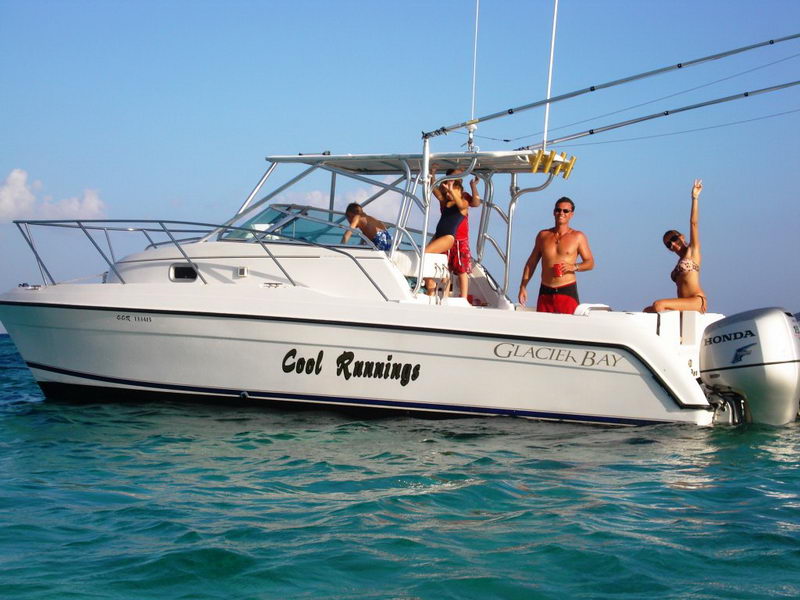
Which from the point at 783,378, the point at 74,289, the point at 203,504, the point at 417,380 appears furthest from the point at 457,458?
the point at 74,289

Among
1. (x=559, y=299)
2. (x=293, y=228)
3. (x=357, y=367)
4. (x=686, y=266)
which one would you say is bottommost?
(x=357, y=367)

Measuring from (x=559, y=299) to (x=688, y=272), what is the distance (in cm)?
126

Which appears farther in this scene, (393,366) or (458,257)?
(458,257)

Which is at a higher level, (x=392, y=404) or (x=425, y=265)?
(x=425, y=265)

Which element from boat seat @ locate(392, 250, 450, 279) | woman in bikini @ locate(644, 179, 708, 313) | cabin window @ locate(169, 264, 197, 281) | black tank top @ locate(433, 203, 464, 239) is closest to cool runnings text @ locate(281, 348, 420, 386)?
boat seat @ locate(392, 250, 450, 279)

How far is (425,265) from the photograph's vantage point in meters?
8.25

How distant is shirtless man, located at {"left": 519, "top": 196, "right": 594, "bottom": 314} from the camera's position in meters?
8.02

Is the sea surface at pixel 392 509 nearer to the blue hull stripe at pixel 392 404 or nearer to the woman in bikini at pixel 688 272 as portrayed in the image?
the blue hull stripe at pixel 392 404

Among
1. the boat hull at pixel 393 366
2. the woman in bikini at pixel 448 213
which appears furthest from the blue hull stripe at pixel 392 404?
the woman in bikini at pixel 448 213

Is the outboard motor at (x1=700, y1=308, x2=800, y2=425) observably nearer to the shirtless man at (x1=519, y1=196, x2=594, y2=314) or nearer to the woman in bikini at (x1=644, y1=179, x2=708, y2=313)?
the woman in bikini at (x1=644, y1=179, x2=708, y2=313)

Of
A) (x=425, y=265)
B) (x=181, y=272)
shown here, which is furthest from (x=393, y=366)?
(x=181, y=272)

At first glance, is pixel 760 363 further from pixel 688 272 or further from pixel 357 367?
pixel 357 367

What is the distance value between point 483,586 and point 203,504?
1846mm

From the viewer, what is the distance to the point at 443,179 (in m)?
8.20
